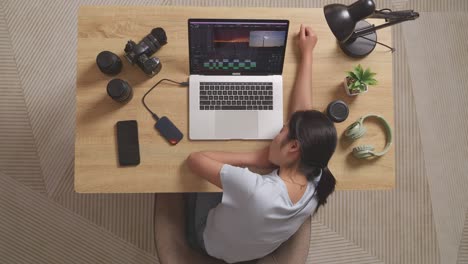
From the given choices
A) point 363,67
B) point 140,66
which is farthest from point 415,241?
point 140,66

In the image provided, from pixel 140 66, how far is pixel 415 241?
173 cm

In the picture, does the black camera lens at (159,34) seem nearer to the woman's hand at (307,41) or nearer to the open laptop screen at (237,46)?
the open laptop screen at (237,46)

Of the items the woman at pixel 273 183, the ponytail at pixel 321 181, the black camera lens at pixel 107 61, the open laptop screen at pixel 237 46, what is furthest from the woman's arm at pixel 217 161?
the black camera lens at pixel 107 61

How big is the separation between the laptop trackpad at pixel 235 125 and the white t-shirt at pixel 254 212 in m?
0.17

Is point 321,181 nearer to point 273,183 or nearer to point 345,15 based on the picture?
point 273,183

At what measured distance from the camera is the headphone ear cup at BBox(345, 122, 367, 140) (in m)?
1.40

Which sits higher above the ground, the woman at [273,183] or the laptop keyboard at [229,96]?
the laptop keyboard at [229,96]

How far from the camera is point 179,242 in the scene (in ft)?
4.73

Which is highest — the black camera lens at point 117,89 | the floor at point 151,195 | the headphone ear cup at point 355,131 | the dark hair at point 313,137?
the black camera lens at point 117,89

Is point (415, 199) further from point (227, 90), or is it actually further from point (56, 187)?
point (56, 187)

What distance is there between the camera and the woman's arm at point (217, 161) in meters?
1.30

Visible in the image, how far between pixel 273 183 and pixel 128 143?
536 millimetres

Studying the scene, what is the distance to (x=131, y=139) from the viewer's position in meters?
1.38

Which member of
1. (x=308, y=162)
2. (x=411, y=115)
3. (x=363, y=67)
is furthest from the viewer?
(x=411, y=115)
